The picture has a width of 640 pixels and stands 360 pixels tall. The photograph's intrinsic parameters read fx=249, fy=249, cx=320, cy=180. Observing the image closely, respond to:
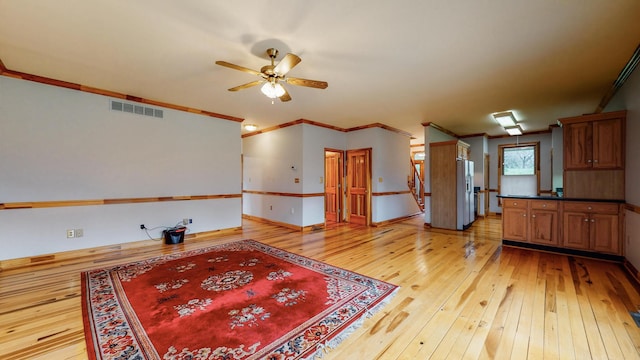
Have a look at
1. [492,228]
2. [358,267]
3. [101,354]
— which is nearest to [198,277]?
[101,354]

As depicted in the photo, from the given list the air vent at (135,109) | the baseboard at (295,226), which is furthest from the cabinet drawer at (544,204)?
the air vent at (135,109)

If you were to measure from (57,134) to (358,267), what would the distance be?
4945 mm

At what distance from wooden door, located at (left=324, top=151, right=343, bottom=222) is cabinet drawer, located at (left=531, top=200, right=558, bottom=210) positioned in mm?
4241

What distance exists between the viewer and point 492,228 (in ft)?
20.0

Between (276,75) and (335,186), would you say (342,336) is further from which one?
(335,186)

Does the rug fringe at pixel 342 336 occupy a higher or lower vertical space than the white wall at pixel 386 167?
lower

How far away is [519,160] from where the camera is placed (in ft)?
25.6

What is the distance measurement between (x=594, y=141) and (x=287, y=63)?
4948 millimetres

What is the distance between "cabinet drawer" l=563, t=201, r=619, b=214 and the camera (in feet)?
12.0

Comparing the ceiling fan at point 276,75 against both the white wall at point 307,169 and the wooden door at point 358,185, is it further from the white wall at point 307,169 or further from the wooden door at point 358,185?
the wooden door at point 358,185

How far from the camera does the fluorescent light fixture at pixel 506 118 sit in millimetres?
5439

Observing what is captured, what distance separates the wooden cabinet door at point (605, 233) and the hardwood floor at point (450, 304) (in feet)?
0.86

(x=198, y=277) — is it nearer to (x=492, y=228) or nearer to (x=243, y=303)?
(x=243, y=303)

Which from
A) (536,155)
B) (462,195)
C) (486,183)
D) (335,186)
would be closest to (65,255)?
(335,186)
